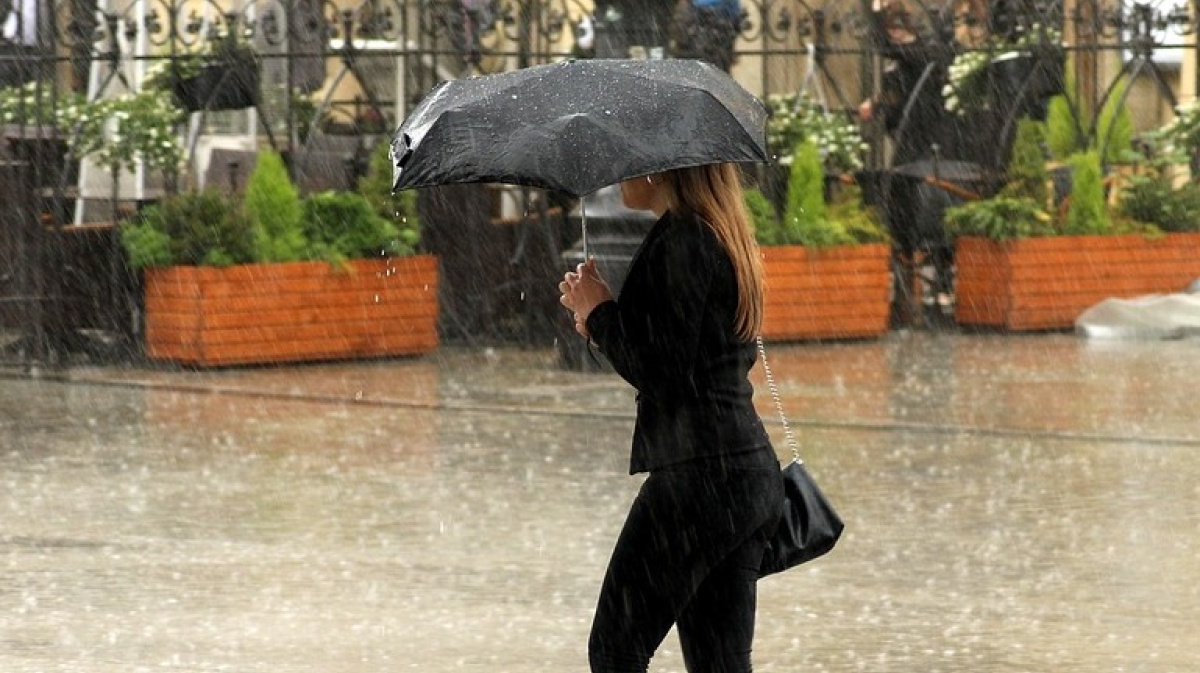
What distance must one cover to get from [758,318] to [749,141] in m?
0.34

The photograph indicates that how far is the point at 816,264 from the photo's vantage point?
16.0 metres

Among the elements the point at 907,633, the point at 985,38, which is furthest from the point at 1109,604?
the point at 985,38

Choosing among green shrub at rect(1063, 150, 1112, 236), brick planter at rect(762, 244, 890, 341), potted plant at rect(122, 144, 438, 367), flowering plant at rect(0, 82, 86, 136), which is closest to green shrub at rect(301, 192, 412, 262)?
potted plant at rect(122, 144, 438, 367)

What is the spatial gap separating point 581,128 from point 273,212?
33.1ft

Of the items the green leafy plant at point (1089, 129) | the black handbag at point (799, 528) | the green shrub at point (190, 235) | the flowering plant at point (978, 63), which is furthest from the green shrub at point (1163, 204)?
the black handbag at point (799, 528)

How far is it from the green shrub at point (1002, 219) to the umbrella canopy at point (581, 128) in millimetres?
11811

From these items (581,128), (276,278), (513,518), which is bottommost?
(513,518)

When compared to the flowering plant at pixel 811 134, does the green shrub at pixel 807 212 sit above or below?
below

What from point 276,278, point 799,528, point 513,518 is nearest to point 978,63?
point 276,278

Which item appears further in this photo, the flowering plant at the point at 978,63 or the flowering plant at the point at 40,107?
the flowering plant at the point at 978,63

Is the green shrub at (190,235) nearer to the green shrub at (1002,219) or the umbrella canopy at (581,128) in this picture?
the green shrub at (1002,219)

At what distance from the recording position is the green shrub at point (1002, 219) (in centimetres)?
1658

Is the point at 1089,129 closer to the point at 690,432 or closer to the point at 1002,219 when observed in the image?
the point at 1002,219

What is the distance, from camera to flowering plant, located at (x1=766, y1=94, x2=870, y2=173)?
16.3 meters
